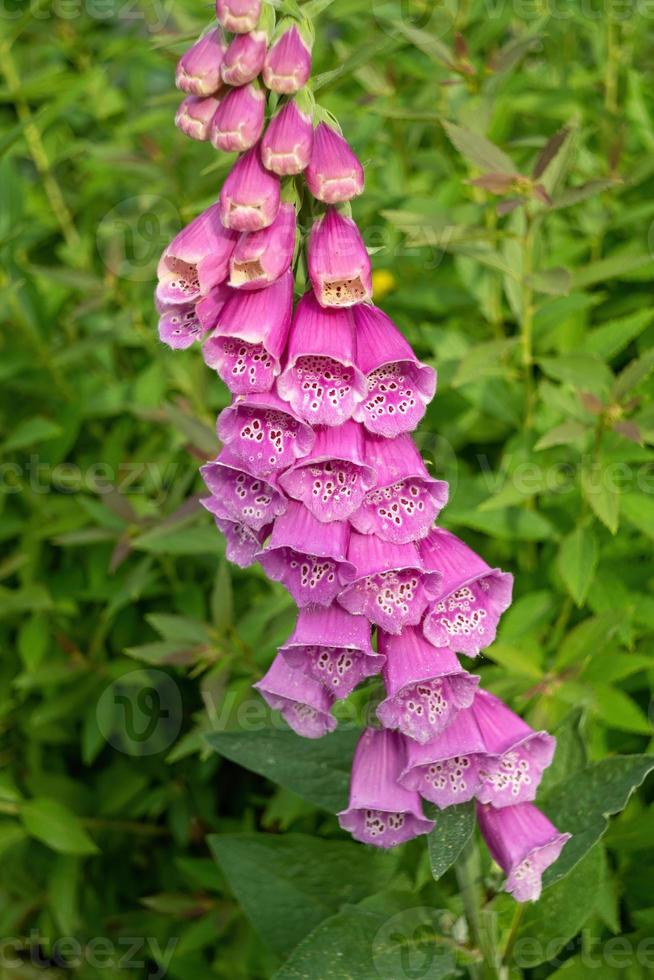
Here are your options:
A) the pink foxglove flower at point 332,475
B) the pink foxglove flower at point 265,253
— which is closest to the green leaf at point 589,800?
the pink foxglove flower at point 332,475

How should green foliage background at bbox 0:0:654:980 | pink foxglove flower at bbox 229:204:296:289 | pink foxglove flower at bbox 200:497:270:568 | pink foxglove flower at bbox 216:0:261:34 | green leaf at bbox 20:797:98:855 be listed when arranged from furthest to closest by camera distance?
Answer: green leaf at bbox 20:797:98:855 < green foliage background at bbox 0:0:654:980 < pink foxglove flower at bbox 200:497:270:568 < pink foxglove flower at bbox 229:204:296:289 < pink foxglove flower at bbox 216:0:261:34

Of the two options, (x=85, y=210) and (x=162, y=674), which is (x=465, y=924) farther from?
(x=85, y=210)

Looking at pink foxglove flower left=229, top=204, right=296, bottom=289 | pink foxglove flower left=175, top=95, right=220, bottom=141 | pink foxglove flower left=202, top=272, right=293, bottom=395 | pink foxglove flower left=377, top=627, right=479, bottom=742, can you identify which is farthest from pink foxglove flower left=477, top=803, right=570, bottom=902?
pink foxglove flower left=175, top=95, right=220, bottom=141

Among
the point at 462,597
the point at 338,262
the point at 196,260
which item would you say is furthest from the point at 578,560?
the point at 196,260

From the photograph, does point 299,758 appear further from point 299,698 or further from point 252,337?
point 252,337

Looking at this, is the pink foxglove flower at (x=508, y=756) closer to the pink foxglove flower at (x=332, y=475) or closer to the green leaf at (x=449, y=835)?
the green leaf at (x=449, y=835)

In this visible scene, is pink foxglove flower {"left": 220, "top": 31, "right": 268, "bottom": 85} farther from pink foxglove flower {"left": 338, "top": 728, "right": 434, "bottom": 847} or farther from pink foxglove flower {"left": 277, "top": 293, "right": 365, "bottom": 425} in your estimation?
pink foxglove flower {"left": 338, "top": 728, "right": 434, "bottom": 847}
